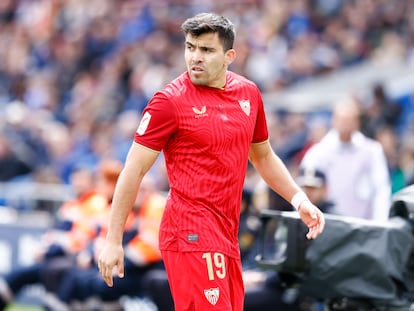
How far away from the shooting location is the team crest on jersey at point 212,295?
570cm

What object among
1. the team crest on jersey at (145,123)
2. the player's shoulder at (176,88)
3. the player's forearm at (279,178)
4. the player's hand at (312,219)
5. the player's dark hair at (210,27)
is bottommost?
the player's hand at (312,219)

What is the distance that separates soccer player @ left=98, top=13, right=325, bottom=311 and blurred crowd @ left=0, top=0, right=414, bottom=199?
21.2ft

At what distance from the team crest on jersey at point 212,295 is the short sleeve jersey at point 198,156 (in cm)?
21

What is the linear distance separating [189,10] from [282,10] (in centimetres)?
300

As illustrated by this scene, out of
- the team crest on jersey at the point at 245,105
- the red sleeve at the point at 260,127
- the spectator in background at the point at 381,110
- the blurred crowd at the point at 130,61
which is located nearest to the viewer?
the team crest on jersey at the point at 245,105

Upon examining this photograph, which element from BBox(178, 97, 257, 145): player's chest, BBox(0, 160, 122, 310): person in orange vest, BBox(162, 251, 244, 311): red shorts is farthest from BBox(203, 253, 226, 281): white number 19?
BBox(0, 160, 122, 310): person in orange vest

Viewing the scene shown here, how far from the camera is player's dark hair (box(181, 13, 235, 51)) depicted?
572cm

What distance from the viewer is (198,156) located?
18.9 ft

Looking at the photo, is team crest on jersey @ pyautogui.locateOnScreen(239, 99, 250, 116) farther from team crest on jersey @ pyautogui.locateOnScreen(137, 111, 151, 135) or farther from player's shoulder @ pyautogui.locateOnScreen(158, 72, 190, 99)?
team crest on jersey @ pyautogui.locateOnScreen(137, 111, 151, 135)

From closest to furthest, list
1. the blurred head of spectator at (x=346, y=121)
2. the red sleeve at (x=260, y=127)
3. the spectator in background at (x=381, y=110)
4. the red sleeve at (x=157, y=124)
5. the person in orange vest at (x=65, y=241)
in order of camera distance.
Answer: the red sleeve at (x=157, y=124)
the red sleeve at (x=260, y=127)
the blurred head of spectator at (x=346, y=121)
the person in orange vest at (x=65, y=241)
the spectator in background at (x=381, y=110)

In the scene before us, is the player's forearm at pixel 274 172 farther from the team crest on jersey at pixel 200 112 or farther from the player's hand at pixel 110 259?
the player's hand at pixel 110 259

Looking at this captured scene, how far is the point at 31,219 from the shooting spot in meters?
12.9

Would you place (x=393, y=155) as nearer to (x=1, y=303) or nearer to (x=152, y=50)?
(x=1, y=303)

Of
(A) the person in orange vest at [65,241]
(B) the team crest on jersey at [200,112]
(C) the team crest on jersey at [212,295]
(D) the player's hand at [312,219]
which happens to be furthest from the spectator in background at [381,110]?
(C) the team crest on jersey at [212,295]
